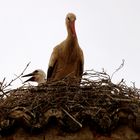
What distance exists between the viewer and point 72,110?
5168mm

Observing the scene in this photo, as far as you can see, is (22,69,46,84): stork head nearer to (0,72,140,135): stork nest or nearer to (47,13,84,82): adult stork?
(47,13,84,82): adult stork

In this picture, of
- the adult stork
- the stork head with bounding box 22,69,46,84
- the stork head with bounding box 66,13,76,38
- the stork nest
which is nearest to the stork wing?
the adult stork

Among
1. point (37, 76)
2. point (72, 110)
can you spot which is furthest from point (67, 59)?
point (72, 110)

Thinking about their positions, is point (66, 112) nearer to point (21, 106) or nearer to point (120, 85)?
point (21, 106)

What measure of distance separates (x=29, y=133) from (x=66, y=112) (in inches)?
16.0

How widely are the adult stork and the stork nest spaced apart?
1.82 meters

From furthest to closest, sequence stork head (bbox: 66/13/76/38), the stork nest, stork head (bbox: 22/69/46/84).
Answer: stork head (bbox: 22/69/46/84) < stork head (bbox: 66/13/76/38) < the stork nest

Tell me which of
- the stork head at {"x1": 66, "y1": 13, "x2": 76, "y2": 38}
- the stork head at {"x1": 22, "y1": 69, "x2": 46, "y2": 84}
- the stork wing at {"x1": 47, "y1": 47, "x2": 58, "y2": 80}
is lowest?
the stork head at {"x1": 22, "y1": 69, "x2": 46, "y2": 84}

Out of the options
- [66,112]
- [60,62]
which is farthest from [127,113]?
[60,62]

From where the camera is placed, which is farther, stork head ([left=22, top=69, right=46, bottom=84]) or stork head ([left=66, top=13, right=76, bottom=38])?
stork head ([left=22, top=69, right=46, bottom=84])

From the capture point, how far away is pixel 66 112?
511cm

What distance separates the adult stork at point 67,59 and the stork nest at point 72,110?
182 cm

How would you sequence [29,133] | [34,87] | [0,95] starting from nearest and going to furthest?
[29,133]
[0,95]
[34,87]

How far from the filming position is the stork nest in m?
5.07
